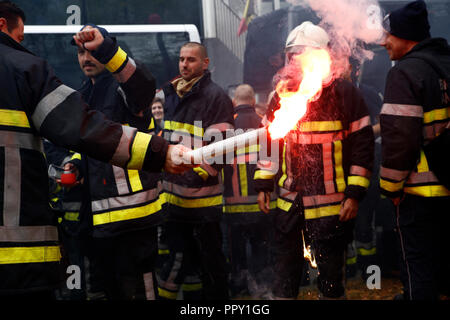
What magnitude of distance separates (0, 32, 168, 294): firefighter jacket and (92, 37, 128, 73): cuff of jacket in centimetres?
77

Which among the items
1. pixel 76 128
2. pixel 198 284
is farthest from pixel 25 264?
pixel 198 284

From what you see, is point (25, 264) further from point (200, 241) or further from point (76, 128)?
point (200, 241)

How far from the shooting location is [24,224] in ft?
6.63

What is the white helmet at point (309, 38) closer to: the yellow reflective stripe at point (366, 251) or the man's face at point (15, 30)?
the man's face at point (15, 30)

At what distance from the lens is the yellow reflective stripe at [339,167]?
11.5 feet

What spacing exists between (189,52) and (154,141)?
87.8 inches

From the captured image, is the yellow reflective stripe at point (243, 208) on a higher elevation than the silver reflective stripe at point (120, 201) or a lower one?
Result: lower

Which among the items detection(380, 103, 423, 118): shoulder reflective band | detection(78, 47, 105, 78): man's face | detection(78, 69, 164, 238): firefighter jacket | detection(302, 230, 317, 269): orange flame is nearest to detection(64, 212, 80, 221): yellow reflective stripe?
detection(78, 69, 164, 238): firefighter jacket

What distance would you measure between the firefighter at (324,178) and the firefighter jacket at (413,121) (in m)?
0.39

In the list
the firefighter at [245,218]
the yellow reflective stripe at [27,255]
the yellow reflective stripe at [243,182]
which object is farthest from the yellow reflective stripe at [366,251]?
the yellow reflective stripe at [27,255]

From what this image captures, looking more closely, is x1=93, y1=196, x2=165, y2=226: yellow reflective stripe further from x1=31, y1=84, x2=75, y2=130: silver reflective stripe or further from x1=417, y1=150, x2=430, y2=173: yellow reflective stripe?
x1=417, y1=150, x2=430, y2=173: yellow reflective stripe

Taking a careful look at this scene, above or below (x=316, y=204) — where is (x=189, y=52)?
above
